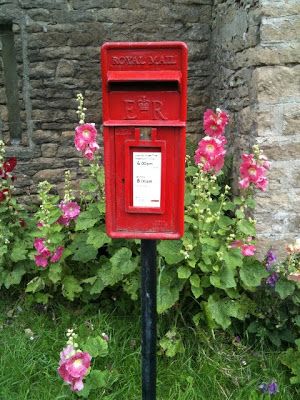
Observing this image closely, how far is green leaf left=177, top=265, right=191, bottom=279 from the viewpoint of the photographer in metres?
2.21

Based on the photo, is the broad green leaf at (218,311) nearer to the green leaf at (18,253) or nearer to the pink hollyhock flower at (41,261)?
the pink hollyhock flower at (41,261)

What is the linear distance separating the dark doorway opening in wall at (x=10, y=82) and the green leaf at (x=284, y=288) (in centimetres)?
300

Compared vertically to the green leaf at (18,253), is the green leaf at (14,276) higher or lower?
lower

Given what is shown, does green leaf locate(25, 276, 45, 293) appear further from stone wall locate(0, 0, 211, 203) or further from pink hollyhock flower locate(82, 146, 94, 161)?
stone wall locate(0, 0, 211, 203)

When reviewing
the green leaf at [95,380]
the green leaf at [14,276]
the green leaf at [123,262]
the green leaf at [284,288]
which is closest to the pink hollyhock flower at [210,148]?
the green leaf at [123,262]

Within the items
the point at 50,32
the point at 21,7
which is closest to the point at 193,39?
the point at 50,32

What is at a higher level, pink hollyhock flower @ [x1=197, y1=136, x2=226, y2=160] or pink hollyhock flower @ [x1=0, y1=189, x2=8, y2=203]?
pink hollyhock flower @ [x1=197, y1=136, x2=226, y2=160]

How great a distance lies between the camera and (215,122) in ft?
7.92

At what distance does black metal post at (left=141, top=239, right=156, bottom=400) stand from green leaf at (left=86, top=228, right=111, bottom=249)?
88cm

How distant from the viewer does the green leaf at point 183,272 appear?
2.21m

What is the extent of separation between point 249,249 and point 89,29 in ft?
8.92

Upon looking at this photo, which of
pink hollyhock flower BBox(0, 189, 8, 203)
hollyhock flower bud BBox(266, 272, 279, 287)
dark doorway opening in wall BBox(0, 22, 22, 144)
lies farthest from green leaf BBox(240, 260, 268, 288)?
dark doorway opening in wall BBox(0, 22, 22, 144)

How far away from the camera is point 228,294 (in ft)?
7.67

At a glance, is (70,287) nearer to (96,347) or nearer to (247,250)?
(96,347)
